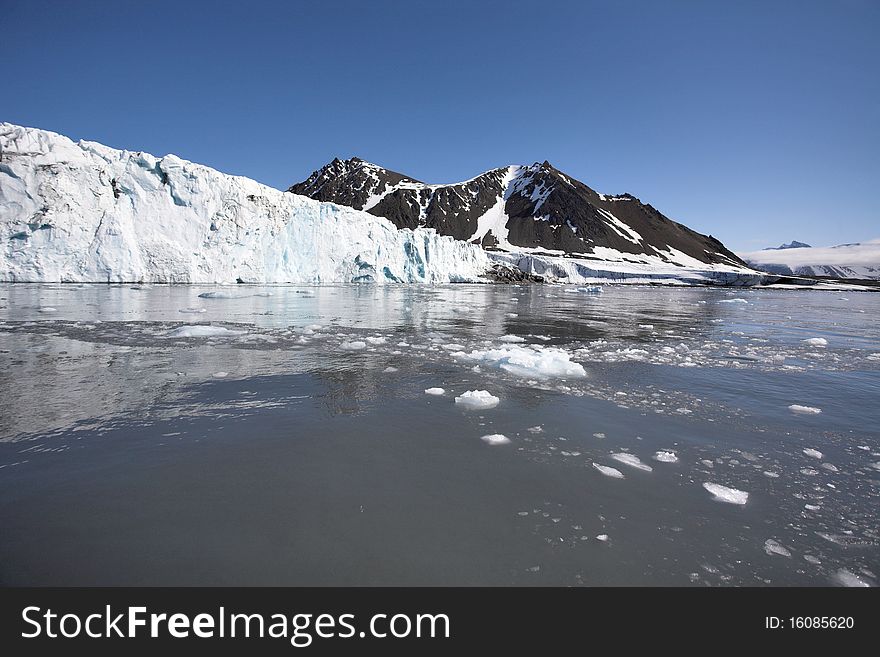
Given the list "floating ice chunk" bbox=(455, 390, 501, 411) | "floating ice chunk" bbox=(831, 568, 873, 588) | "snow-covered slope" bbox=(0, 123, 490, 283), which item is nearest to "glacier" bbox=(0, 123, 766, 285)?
"snow-covered slope" bbox=(0, 123, 490, 283)

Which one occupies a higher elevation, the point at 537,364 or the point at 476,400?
the point at 537,364

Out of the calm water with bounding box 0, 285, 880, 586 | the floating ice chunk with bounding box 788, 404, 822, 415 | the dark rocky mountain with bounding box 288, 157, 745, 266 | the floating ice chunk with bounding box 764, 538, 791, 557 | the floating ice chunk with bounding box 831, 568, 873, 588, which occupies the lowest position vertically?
the floating ice chunk with bounding box 831, 568, 873, 588

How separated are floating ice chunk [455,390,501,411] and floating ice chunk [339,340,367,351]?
3895mm

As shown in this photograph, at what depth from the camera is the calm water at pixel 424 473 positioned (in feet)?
7.11

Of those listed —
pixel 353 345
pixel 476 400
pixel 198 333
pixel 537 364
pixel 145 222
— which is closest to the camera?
pixel 476 400

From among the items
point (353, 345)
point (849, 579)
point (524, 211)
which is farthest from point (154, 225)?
point (524, 211)

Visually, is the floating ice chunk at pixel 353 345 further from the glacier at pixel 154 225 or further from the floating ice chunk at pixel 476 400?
the glacier at pixel 154 225

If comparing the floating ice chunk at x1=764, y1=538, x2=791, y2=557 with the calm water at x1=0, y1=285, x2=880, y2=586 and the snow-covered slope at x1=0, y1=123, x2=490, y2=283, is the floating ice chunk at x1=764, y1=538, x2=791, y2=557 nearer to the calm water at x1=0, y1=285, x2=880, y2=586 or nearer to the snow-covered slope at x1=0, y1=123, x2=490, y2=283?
the calm water at x1=0, y1=285, x2=880, y2=586

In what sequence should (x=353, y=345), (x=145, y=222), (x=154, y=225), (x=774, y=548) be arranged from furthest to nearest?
(x=154, y=225) → (x=145, y=222) → (x=353, y=345) → (x=774, y=548)

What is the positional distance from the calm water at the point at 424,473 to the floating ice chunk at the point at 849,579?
13 mm

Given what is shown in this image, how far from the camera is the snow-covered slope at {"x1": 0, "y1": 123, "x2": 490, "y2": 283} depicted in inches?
1129

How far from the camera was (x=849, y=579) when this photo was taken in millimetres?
2145

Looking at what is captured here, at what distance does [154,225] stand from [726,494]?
3880cm

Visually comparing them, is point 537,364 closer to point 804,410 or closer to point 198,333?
point 804,410
